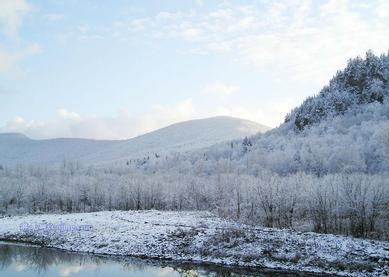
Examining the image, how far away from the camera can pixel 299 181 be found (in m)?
84.6

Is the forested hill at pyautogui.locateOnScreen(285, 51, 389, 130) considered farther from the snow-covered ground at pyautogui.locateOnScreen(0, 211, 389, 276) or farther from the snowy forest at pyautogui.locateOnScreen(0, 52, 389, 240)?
the snow-covered ground at pyautogui.locateOnScreen(0, 211, 389, 276)

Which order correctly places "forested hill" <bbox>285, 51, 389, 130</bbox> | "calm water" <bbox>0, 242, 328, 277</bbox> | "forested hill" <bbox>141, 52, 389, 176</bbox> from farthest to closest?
"forested hill" <bbox>285, 51, 389, 130</bbox> → "forested hill" <bbox>141, 52, 389, 176</bbox> → "calm water" <bbox>0, 242, 328, 277</bbox>

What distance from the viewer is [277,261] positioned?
41781mm

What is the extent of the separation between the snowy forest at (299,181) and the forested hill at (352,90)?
346 millimetres

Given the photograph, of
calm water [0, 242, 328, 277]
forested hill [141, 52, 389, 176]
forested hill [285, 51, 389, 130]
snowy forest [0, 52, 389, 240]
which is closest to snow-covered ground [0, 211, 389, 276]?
calm water [0, 242, 328, 277]

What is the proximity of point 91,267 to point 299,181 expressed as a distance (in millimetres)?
53375

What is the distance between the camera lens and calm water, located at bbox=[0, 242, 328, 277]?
1499 inches

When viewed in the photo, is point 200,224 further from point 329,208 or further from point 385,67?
point 385,67

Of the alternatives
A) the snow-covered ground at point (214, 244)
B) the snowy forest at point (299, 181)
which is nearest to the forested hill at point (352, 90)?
the snowy forest at point (299, 181)

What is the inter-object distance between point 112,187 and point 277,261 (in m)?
92.1

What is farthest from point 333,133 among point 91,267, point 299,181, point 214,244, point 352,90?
point 91,267

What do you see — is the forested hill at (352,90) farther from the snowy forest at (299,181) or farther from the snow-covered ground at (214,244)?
the snow-covered ground at (214,244)

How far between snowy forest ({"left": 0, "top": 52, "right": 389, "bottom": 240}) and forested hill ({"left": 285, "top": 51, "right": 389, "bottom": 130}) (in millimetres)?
346

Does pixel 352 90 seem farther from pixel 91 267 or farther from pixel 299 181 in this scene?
pixel 91 267
